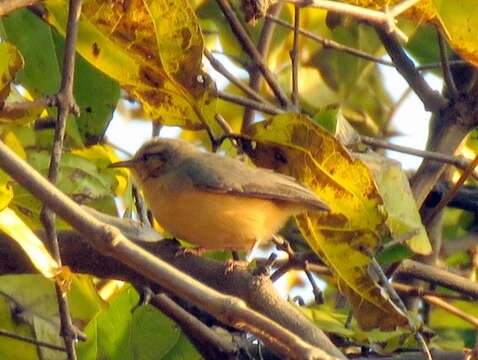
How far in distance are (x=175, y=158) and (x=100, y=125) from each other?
69 cm

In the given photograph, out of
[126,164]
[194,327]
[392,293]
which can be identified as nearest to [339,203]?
[392,293]

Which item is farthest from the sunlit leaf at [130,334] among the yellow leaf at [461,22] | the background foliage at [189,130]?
the yellow leaf at [461,22]

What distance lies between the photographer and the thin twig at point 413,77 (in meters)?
4.21

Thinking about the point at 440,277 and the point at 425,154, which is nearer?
the point at 425,154

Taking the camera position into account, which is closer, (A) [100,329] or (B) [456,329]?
(A) [100,329]

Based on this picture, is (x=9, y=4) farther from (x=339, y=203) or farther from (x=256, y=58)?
(x=256, y=58)

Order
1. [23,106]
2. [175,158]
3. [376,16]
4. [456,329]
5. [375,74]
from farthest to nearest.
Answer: [375,74] → [456,329] → [175,158] → [23,106] → [376,16]

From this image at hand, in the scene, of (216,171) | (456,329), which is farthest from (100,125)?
(456,329)

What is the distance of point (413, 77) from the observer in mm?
4246

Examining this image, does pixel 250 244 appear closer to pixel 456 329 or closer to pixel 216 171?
pixel 216 171

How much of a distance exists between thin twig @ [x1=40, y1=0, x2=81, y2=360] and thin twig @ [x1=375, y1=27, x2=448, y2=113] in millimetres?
1613

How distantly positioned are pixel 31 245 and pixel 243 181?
1.47m

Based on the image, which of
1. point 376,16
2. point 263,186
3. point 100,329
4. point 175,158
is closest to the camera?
point 376,16

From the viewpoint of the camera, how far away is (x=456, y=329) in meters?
4.84
